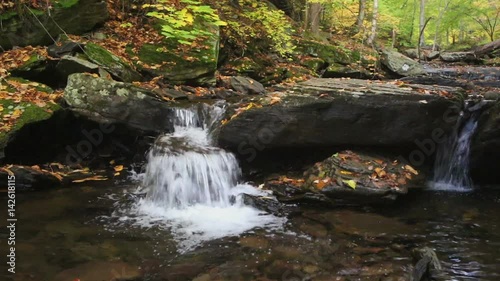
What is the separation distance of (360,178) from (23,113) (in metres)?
6.40

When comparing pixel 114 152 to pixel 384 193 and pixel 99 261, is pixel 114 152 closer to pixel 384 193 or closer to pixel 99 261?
pixel 99 261

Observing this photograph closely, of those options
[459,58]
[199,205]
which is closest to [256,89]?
[199,205]

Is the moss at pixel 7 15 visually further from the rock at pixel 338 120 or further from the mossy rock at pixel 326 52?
the mossy rock at pixel 326 52

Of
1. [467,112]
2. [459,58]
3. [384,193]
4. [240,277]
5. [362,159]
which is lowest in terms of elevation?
[240,277]

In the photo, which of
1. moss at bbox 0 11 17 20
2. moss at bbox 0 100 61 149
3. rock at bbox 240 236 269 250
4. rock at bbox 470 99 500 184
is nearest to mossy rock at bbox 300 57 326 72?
rock at bbox 470 99 500 184

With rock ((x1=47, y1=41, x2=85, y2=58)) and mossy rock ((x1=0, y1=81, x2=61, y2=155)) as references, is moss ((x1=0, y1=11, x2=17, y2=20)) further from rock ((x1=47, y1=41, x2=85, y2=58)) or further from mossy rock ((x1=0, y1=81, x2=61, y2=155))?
mossy rock ((x1=0, y1=81, x2=61, y2=155))

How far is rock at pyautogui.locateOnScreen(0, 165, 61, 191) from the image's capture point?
6.42m

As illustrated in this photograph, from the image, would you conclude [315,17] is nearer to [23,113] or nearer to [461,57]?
[461,57]

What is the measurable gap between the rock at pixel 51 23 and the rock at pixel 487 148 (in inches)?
383

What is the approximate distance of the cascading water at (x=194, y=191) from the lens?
5883 millimetres

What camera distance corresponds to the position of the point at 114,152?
8219 mm

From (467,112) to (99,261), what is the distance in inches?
317

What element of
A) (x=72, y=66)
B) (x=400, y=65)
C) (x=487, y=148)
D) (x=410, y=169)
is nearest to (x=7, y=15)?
(x=72, y=66)

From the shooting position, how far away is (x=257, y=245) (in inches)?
206
